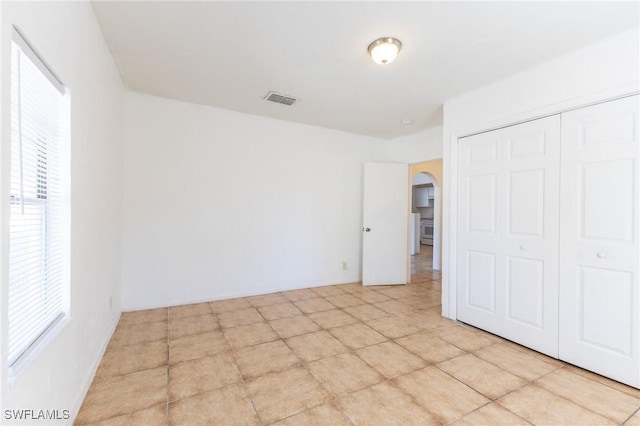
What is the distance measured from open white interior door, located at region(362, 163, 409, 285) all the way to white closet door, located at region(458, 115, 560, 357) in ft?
5.23

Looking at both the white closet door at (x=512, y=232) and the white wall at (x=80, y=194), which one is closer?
the white wall at (x=80, y=194)

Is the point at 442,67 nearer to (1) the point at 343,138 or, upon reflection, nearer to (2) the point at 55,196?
(1) the point at 343,138

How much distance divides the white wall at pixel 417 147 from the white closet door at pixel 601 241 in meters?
1.97

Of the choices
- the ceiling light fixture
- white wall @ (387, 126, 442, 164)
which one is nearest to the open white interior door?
white wall @ (387, 126, 442, 164)

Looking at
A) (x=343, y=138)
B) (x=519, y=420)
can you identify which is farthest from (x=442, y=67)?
(x=519, y=420)

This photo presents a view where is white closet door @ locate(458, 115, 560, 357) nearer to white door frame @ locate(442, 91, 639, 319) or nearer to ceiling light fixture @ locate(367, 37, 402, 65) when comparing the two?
white door frame @ locate(442, 91, 639, 319)

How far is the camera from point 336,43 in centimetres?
219

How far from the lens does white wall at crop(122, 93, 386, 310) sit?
3.28 m

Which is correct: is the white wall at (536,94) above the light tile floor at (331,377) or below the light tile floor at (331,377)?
above

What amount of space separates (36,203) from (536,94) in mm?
3488

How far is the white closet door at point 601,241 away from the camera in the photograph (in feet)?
6.44

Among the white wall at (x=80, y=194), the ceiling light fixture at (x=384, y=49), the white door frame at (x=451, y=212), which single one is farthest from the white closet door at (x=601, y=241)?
the white wall at (x=80, y=194)

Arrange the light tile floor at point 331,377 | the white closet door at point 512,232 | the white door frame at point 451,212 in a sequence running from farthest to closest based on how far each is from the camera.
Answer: the white door frame at point 451,212 < the white closet door at point 512,232 < the light tile floor at point 331,377

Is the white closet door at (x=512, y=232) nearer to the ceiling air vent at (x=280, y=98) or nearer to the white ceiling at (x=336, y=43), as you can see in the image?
the white ceiling at (x=336, y=43)
